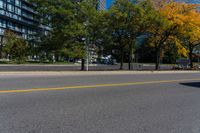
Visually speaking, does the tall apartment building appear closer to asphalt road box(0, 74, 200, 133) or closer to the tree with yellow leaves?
the tree with yellow leaves

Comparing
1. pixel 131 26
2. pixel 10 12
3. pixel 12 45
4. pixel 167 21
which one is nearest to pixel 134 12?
pixel 131 26

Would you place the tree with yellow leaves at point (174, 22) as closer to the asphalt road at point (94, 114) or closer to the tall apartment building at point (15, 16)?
the asphalt road at point (94, 114)

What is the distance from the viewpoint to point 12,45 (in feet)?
174

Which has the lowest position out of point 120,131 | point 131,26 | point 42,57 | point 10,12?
point 120,131

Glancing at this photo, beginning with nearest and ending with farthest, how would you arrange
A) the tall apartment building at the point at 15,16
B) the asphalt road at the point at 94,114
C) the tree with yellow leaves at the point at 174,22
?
the asphalt road at the point at 94,114, the tree with yellow leaves at the point at 174,22, the tall apartment building at the point at 15,16

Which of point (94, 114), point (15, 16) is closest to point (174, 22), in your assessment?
point (94, 114)

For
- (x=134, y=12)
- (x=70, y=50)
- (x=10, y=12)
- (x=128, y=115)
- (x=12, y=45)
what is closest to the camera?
(x=128, y=115)

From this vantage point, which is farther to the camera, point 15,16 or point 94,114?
point 15,16

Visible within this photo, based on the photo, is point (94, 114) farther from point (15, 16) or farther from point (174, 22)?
point (15, 16)

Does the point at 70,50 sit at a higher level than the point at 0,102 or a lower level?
higher

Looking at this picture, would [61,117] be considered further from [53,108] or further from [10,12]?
[10,12]

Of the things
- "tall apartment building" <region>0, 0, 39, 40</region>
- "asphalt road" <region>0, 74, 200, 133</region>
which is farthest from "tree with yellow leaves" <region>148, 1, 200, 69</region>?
"tall apartment building" <region>0, 0, 39, 40</region>

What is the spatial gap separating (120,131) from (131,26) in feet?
83.3

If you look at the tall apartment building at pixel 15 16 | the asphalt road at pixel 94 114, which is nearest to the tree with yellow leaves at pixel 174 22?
the asphalt road at pixel 94 114
